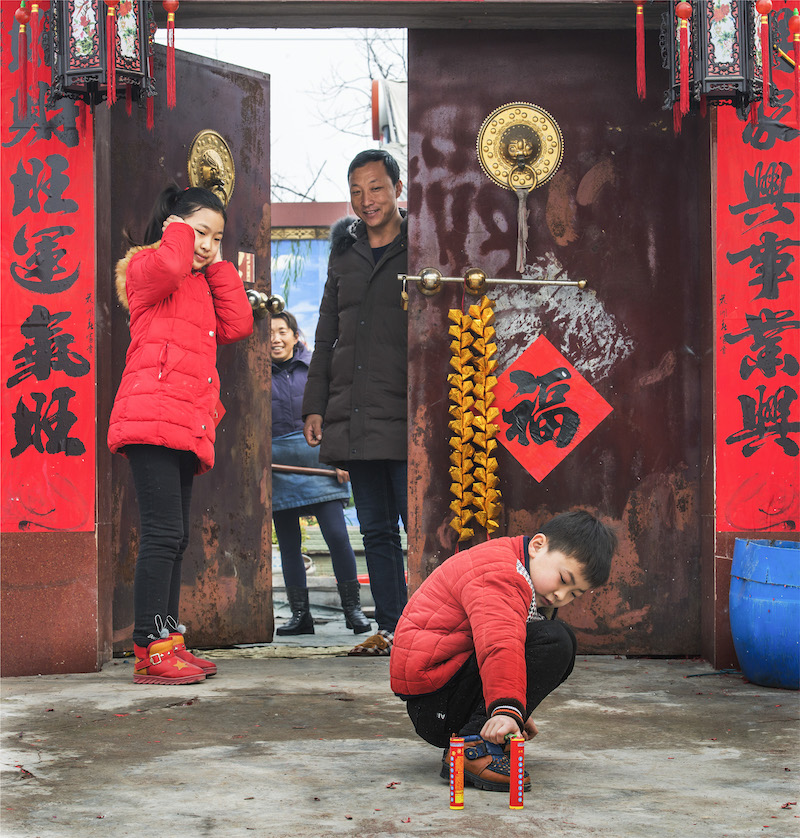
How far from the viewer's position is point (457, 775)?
260 cm

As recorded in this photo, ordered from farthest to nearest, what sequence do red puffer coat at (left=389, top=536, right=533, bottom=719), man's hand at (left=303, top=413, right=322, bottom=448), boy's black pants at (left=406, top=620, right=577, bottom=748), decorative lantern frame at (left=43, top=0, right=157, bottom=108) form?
man's hand at (left=303, top=413, right=322, bottom=448) → decorative lantern frame at (left=43, top=0, right=157, bottom=108) → boy's black pants at (left=406, top=620, right=577, bottom=748) → red puffer coat at (left=389, top=536, right=533, bottom=719)

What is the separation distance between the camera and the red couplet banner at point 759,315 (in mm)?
4531

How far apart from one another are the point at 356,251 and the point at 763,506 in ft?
6.94

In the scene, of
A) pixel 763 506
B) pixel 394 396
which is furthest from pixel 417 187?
pixel 763 506

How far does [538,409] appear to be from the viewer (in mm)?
4852

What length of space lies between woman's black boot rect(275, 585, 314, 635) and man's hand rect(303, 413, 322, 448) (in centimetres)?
95

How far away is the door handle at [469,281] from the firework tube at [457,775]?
2519mm

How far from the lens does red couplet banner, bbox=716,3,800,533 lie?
4531mm

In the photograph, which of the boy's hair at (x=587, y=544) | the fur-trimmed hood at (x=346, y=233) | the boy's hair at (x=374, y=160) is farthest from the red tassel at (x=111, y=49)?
the boy's hair at (x=587, y=544)

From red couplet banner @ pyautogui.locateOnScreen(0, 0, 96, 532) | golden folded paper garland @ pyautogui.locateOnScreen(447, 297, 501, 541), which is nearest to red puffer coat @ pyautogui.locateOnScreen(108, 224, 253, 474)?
red couplet banner @ pyautogui.locateOnScreen(0, 0, 96, 532)

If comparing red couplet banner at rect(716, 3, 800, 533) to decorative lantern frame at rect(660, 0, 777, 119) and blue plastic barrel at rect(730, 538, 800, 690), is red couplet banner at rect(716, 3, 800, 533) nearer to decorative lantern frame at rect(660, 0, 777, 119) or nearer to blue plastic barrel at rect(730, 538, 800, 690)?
decorative lantern frame at rect(660, 0, 777, 119)

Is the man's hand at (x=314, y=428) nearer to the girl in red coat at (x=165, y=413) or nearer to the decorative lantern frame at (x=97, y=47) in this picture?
the girl in red coat at (x=165, y=413)

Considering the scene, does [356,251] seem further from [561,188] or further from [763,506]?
[763,506]

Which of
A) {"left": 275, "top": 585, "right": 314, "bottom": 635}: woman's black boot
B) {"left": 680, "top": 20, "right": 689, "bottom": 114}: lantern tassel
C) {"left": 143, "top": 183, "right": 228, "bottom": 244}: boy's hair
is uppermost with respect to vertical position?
{"left": 680, "top": 20, "right": 689, "bottom": 114}: lantern tassel
